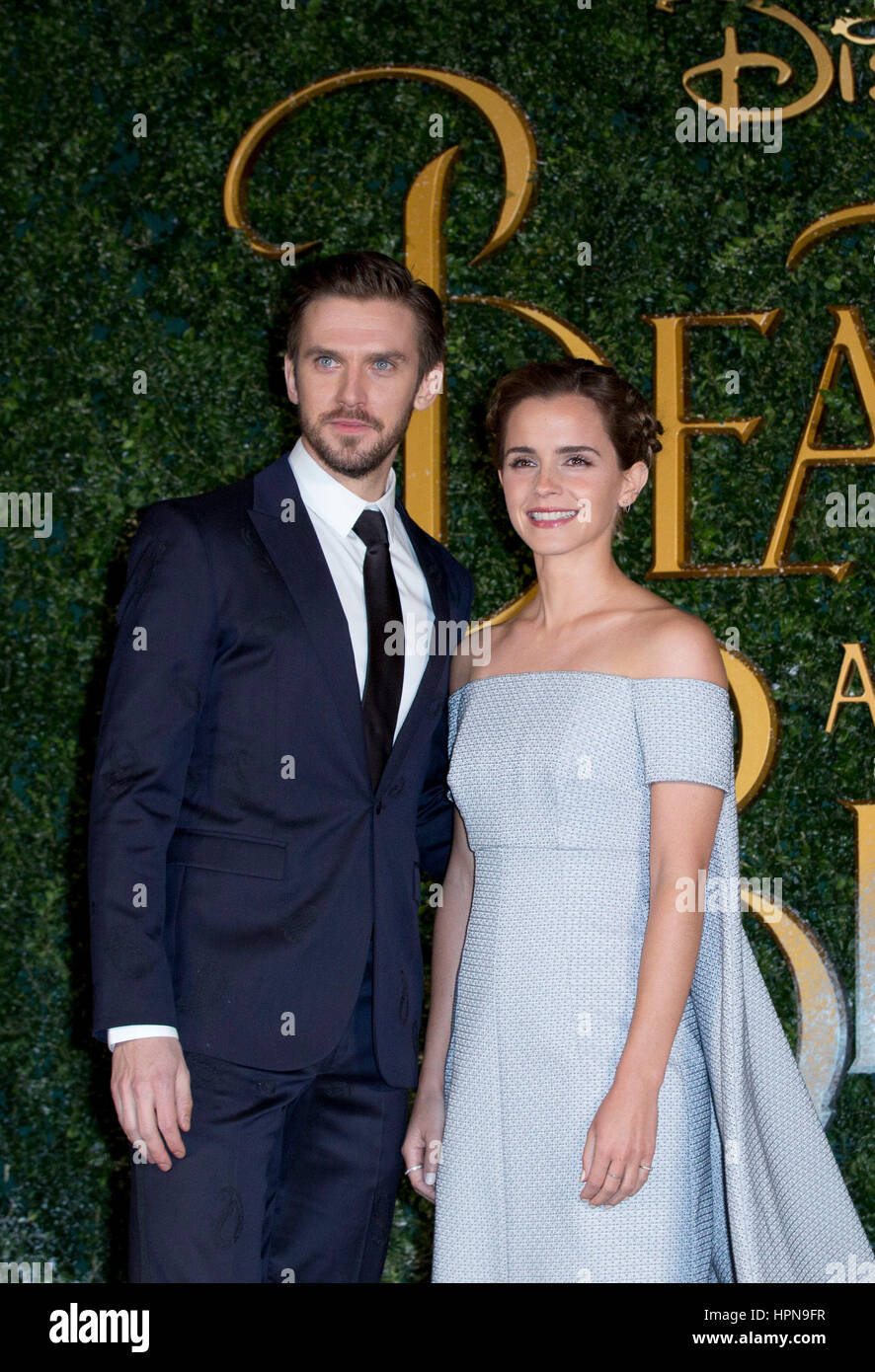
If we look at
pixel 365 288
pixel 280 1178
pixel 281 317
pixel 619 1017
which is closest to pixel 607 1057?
pixel 619 1017

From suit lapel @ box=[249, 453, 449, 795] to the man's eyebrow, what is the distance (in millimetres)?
203

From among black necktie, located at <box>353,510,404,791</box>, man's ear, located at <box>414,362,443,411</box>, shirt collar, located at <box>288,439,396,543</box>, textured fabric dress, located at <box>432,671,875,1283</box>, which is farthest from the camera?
man's ear, located at <box>414,362,443,411</box>

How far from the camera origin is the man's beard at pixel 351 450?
7.64ft

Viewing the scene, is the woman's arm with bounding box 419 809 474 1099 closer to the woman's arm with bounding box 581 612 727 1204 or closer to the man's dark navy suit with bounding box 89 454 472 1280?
the man's dark navy suit with bounding box 89 454 472 1280

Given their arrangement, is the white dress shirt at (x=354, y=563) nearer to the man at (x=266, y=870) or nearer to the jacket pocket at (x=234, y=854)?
the man at (x=266, y=870)

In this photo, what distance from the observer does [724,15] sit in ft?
12.1

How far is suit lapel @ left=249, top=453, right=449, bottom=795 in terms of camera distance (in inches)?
86.3

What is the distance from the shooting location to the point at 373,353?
2377 millimetres

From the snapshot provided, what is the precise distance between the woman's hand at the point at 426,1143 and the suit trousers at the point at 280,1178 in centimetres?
3

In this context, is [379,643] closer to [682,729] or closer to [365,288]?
[682,729]

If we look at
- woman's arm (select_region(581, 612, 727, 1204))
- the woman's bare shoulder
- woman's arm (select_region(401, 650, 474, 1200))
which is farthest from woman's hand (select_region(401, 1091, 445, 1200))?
the woman's bare shoulder

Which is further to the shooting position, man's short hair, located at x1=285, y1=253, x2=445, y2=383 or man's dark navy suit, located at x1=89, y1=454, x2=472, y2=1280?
man's short hair, located at x1=285, y1=253, x2=445, y2=383

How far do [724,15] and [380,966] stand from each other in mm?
2795

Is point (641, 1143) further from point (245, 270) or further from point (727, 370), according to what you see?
point (245, 270)
